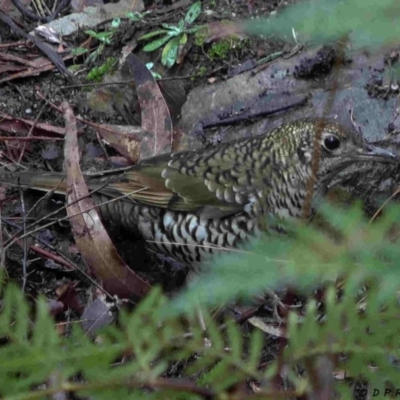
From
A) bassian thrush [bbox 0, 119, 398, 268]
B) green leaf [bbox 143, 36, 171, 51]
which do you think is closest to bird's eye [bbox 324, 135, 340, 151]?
bassian thrush [bbox 0, 119, 398, 268]

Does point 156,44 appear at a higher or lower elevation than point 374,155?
higher

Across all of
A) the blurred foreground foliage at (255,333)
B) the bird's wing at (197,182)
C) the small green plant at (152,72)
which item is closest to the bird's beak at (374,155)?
the bird's wing at (197,182)

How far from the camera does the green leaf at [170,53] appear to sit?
4906mm

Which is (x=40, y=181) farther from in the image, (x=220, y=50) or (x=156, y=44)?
(x=220, y=50)

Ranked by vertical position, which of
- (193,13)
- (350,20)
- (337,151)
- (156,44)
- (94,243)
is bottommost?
(94,243)

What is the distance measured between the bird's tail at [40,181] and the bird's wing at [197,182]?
0.84ft

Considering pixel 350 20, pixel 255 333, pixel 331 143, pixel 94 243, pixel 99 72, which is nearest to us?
pixel 350 20

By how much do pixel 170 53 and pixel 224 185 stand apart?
1490mm

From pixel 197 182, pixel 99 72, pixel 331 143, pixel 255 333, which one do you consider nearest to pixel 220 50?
pixel 99 72

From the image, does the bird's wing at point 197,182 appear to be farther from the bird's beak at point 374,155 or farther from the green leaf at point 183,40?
the green leaf at point 183,40

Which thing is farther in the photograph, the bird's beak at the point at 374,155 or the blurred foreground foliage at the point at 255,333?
the bird's beak at the point at 374,155

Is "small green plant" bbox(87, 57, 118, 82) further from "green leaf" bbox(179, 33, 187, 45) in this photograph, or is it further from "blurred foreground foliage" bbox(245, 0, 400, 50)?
"blurred foreground foliage" bbox(245, 0, 400, 50)

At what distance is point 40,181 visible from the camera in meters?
4.06

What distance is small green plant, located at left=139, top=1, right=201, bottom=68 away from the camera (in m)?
4.92
